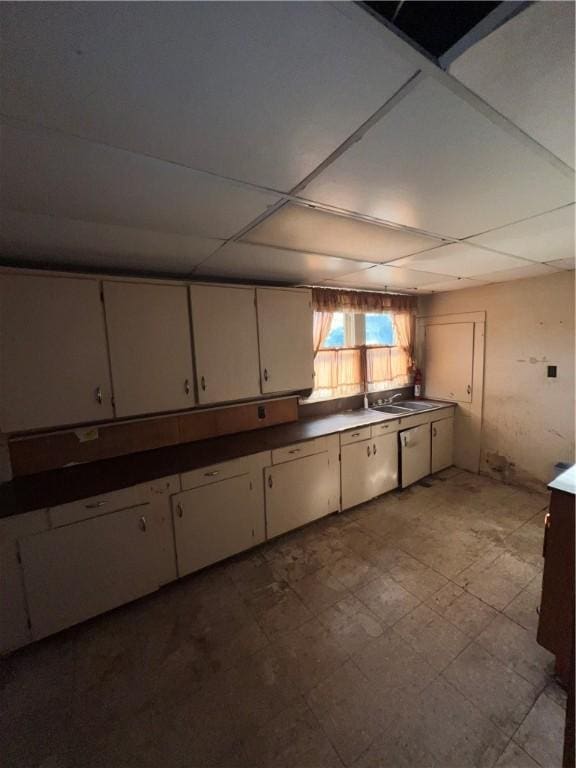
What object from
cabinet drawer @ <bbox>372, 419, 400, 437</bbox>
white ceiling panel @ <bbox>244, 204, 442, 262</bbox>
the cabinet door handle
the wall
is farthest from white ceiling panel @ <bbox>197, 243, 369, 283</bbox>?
the wall

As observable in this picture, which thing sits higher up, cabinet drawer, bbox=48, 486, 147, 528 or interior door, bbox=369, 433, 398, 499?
cabinet drawer, bbox=48, 486, 147, 528

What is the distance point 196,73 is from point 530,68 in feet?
2.50

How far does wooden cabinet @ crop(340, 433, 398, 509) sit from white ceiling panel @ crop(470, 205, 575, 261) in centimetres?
188

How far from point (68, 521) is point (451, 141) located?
2.43 m

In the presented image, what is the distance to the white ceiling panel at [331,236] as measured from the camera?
1430 mm

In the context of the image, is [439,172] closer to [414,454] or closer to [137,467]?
[137,467]

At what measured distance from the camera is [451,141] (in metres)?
0.93

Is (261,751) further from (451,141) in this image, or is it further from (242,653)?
(451,141)

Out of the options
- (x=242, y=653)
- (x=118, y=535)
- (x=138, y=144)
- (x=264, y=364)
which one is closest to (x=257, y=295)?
(x=264, y=364)

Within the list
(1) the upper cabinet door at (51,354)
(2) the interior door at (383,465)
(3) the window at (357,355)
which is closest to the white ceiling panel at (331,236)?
(1) the upper cabinet door at (51,354)

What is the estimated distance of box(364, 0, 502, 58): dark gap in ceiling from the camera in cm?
60

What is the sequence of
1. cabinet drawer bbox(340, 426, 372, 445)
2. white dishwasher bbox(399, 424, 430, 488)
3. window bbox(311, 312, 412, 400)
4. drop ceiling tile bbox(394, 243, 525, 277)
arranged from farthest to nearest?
window bbox(311, 312, 412, 400), white dishwasher bbox(399, 424, 430, 488), cabinet drawer bbox(340, 426, 372, 445), drop ceiling tile bbox(394, 243, 525, 277)

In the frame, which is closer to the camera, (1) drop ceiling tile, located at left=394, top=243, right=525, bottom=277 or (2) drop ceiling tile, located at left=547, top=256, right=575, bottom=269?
(1) drop ceiling tile, located at left=394, top=243, right=525, bottom=277

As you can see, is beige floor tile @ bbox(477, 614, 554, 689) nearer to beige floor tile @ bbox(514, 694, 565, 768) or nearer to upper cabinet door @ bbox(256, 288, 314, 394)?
beige floor tile @ bbox(514, 694, 565, 768)
